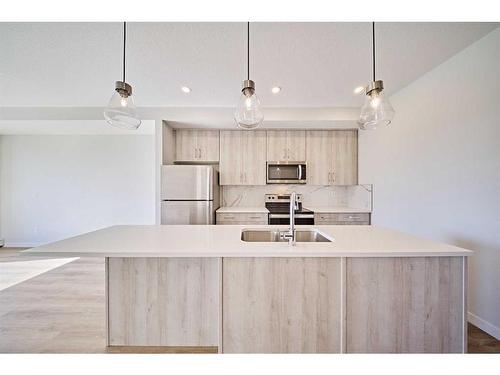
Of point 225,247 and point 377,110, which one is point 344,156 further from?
point 225,247

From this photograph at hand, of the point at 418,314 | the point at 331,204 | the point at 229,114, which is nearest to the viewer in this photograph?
the point at 418,314

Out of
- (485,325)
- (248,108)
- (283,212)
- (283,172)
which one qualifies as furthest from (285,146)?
(485,325)

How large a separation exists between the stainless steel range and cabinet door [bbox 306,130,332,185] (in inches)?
21.1

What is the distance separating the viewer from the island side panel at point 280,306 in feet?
4.20

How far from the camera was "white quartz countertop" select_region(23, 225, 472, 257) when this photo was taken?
3.90 feet

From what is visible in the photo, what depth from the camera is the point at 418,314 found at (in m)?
1.26

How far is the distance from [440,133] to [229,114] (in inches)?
98.5

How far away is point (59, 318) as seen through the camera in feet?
6.36

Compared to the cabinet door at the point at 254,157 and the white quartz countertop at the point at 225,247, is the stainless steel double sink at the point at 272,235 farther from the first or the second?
the cabinet door at the point at 254,157

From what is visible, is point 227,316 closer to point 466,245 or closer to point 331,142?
point 466,245

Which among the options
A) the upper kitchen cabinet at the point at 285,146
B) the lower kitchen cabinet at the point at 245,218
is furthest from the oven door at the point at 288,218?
the upper kitchen cabinet at the point at 285,146

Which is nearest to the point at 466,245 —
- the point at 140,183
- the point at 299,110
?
the point at 299,110

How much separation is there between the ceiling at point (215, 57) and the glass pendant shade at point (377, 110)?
581 mm

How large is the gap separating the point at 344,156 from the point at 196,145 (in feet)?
8.24
